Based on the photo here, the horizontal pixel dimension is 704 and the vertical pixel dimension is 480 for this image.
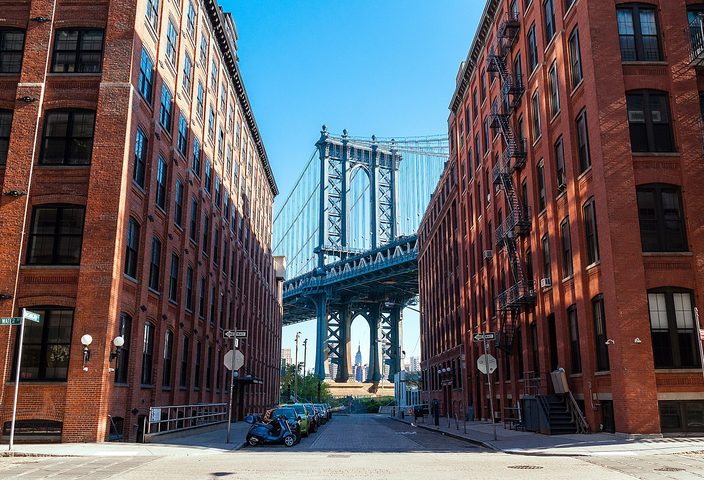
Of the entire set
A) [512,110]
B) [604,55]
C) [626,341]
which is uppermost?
[512,110]

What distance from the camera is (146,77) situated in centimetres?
2756

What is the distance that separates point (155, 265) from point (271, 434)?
10.2 metres

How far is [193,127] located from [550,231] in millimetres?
19030

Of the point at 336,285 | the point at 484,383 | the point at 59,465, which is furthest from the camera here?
the point at 336,285

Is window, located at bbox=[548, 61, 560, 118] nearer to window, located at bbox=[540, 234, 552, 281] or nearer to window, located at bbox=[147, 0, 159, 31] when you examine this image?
window, located at bbox=[540, 234, 552, 281]

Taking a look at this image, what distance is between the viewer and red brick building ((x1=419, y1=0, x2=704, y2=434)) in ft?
75.8

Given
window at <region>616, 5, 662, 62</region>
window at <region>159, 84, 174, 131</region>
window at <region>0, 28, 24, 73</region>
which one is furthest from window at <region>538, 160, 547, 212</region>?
window at <region>0, 28, 24, 73</region>

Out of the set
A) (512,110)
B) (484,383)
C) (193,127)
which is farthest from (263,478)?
(484,383)

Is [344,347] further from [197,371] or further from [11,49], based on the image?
[11,49]

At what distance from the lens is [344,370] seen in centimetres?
13112

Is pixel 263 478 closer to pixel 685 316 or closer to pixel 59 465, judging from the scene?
pixel 59 465

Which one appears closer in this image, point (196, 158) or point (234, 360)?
point (234, 360)

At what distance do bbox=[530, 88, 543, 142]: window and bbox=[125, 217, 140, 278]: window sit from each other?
64.2 ft

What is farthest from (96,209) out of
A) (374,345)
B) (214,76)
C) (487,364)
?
(374,345)
